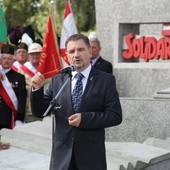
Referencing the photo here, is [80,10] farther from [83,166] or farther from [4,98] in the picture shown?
[83,166]

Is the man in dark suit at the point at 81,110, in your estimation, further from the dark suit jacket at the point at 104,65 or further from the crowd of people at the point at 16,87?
the dark suit jacket at the point at 104,65

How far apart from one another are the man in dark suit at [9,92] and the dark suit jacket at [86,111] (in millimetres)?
3600

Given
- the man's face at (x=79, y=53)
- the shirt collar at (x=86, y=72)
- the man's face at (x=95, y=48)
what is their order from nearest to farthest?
the man's face at (x=79, y=53) → the shirt collar at (x=86, y=72) → the man's face at (x=95, y=48)

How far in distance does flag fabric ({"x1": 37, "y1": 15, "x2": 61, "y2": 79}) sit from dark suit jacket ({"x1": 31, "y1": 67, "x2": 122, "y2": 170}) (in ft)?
11.1

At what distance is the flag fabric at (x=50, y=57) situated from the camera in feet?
25.0

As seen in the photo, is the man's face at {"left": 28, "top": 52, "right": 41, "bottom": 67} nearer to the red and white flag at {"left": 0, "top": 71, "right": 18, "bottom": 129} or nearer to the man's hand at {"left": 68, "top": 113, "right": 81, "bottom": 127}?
the red and white flag at {"left": 0, "top": 71, "right": 18, "bottom": 129}

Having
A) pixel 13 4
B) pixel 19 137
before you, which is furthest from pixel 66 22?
pixel 13 4

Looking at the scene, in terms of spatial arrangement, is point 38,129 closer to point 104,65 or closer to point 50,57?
point 50,57

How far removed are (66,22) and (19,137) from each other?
2.12m

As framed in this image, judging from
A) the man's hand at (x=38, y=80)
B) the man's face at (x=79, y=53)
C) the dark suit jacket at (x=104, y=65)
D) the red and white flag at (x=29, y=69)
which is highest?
the man's face at (x=79, y=53)

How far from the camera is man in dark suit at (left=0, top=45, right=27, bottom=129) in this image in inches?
307

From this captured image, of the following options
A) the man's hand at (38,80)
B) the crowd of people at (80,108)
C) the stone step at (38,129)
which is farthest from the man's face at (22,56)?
the man's hand at (38,80)

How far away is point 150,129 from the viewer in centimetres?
708

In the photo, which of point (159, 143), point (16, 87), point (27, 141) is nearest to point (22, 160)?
point (27, 141)
